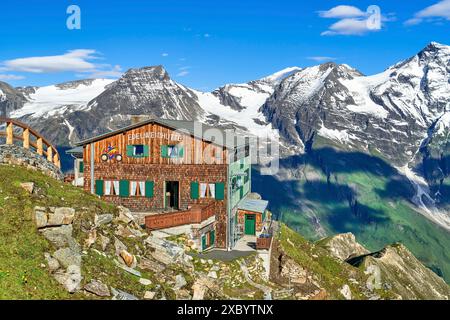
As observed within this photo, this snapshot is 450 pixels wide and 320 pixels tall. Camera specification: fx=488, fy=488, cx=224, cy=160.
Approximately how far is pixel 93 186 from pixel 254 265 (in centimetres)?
1909

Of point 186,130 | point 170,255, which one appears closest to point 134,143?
point 186,130

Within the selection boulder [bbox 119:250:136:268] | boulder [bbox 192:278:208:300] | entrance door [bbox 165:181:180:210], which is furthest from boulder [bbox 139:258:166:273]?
entrance door [bbox 165:181:180:210]

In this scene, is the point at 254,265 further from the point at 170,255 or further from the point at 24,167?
the point at 24,167

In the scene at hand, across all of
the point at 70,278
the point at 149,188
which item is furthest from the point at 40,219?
the point at 149,188

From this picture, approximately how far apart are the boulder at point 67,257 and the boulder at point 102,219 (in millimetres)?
4514

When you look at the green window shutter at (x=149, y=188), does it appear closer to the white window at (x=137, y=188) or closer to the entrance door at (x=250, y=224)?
the white window at (x=137, y=188)

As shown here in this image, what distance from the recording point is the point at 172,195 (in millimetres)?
49250

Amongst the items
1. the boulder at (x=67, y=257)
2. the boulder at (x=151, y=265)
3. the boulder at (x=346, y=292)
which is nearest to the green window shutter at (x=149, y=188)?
the boulder at (x=151, y=265)

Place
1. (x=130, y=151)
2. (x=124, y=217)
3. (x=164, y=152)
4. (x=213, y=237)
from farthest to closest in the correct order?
(x=130, y=151)
(x=164, y=152)
(x=213, y=237)
(x=124, y=217)

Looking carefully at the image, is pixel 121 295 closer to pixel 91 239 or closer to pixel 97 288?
pixel 97 288

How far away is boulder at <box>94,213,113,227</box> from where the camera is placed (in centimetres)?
2962

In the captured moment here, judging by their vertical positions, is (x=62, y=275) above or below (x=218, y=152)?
below

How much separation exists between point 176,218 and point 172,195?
955 cm

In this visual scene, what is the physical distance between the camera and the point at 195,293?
28.1 metres
